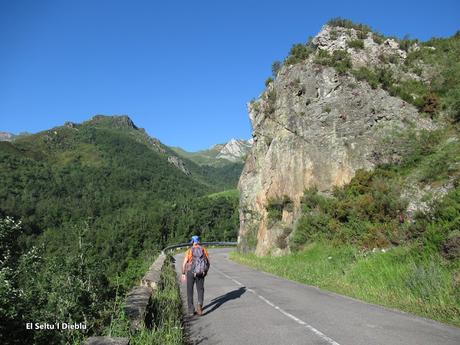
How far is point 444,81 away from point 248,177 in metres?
18.1

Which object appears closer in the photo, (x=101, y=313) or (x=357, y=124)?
(x=101, y=313)

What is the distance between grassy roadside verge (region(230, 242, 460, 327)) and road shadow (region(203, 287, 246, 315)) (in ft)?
10.5

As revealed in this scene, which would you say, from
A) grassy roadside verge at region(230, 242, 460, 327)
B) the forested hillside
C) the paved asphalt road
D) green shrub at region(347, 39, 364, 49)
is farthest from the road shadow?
green shrub at region(347, 39, 364, 49)

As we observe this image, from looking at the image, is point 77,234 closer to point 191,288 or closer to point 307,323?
point 191,288

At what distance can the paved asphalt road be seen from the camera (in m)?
7.02

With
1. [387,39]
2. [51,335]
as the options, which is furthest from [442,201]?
[387,39]

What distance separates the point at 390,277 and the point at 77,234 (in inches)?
380

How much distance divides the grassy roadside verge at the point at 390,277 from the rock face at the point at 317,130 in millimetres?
6155

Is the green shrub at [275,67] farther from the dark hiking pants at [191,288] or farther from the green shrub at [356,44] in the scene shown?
the dark hiking pants at [191,288]

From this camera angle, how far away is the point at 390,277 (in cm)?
1239

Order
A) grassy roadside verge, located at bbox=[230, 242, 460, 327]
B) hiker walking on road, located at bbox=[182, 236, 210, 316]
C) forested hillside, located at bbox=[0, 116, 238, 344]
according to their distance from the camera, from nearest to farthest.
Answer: forested hillside, located at bbox=[0, 116, 238, 344] < grassy roadside verge, located at bbox=[230, 242, 460, 327] < hiker walking on road, located at bbox=[182, 236, 210, 316]

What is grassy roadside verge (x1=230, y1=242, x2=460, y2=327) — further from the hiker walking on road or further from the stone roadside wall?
the stone roadside wall

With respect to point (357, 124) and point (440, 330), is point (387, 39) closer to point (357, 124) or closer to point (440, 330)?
point (357, 124)

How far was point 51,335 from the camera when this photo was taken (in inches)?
214
